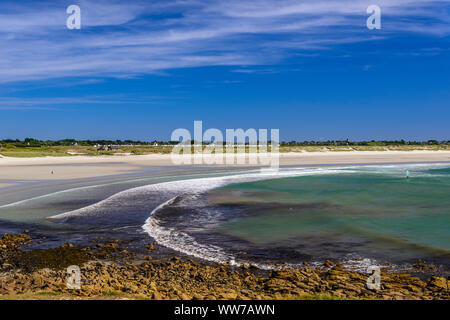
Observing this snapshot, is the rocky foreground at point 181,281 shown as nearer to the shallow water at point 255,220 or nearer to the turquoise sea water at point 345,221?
the shallow water at point 255,220

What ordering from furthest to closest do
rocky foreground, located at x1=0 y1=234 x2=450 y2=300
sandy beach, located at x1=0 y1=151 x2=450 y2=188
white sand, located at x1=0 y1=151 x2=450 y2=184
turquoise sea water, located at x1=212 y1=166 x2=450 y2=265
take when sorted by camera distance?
white sand, located at x1=0 y1=151 x2=450 y2=184 → sandy beach, located at x1=0 y1=151 x2=450 y2=188 → turquoise sea water, located at x1=212 y1=166 x2=450 y2=265 → rocky foreground, located at x1=0 y1=234 x2=450 y2=300

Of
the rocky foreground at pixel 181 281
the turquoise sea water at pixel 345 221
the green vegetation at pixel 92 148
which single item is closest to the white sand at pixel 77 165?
the green vegetation at pixel 92 148

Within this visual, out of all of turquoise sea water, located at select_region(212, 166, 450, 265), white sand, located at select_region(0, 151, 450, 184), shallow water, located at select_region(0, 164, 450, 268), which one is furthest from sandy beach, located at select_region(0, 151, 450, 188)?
turquoise sea water, located at select_region(212, 166, 450, 265)

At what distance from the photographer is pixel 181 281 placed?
751cm

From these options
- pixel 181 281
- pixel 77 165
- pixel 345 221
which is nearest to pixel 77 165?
pixel 77 165

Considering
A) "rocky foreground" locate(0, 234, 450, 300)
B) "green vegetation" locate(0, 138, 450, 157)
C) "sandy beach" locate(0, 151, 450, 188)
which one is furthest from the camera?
"green vegetation" locate(0, 138, 450, 157)

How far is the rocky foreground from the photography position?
261 inches

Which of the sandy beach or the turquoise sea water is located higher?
the sandy beach

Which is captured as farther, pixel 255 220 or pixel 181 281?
pixel 255 220

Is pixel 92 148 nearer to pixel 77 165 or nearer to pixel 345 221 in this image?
pixel 77 165

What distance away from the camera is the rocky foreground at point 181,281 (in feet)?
21.7

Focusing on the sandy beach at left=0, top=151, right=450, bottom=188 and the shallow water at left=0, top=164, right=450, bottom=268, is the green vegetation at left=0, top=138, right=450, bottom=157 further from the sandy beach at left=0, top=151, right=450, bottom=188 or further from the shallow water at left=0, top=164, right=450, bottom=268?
the shallow water at left=0, top=164, right=450, bottom=268
